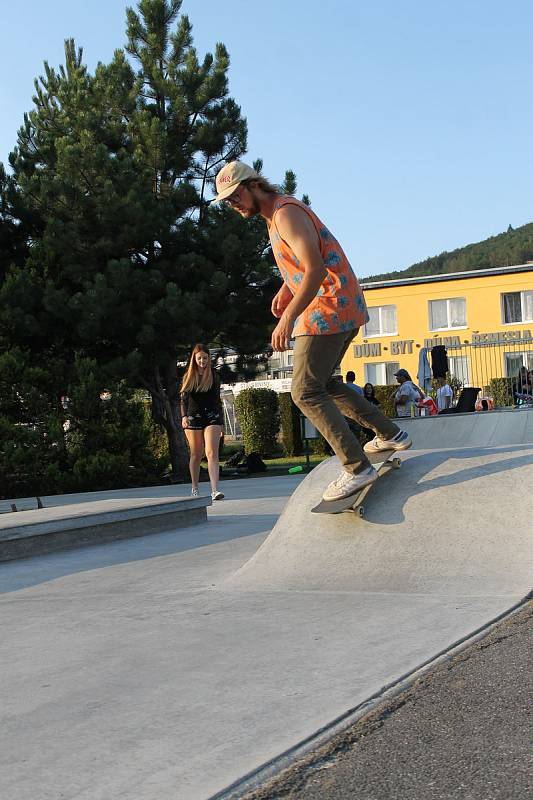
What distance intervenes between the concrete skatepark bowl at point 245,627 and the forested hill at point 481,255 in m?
95.5

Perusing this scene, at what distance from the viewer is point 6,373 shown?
17.7m

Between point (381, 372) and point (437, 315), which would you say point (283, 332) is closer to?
point (437, 315)

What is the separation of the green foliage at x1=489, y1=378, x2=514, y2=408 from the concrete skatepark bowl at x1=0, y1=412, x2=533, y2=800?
1836cm

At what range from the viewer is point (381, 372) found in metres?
54.9

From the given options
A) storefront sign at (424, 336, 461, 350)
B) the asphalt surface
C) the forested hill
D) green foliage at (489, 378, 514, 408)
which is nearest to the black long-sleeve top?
the asphalt surface

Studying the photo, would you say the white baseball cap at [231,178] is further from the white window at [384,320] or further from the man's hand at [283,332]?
the white window at [384,320]

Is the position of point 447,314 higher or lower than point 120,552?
higher

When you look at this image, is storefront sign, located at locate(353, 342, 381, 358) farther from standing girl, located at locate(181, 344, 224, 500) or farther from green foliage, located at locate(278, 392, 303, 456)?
standing girl, located at locate(181, 344, 224, 500)

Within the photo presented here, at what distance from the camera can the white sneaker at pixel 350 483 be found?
18.2 feet

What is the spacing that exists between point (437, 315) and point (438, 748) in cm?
5126

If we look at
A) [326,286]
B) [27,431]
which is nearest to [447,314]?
[27,431]

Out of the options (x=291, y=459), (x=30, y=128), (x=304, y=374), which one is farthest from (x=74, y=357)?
(x=304, y=374)

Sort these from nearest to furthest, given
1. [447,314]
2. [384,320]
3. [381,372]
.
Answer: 1. [447,314]
2. [384,320]
3. [381,372]

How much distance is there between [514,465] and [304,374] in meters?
1.38
